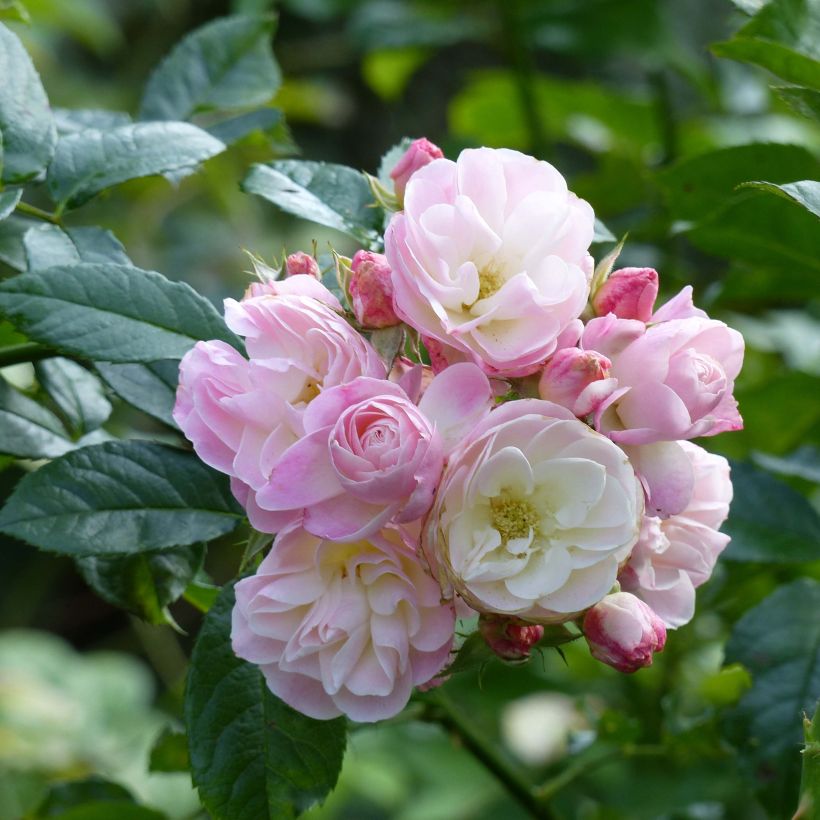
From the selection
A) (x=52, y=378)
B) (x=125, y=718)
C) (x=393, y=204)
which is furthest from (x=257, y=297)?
(x=125, y=718)

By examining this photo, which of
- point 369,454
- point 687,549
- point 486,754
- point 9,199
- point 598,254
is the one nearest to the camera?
point 369,454

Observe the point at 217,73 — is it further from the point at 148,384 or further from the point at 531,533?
the point at 531,533

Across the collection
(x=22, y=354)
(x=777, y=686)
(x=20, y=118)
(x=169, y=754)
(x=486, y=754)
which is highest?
(x=20, y=118)

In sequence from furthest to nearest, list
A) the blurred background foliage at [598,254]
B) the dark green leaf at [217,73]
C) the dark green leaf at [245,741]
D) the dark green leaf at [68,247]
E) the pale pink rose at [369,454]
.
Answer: the dark green leaf at [217,73], the blurred background foliage at [598,254], the dark green leaf at [68,247], the dark green leaf at [245,741], the pale pink rose at [369,454]

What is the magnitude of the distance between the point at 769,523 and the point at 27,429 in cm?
63

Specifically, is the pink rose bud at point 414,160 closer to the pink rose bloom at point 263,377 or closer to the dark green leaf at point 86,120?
the pink rose bloom at point 263,377

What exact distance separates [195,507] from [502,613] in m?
0.26

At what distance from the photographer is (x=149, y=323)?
2.42ft

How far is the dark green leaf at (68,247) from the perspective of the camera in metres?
0.80

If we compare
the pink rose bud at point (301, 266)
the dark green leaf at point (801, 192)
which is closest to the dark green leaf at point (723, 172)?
the dark green leaf at point (801, 192)

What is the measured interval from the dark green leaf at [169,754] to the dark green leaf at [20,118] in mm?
525

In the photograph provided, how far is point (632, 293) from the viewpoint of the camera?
66cm

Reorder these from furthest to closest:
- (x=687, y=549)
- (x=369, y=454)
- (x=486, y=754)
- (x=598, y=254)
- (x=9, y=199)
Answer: (x=598, y=254)
(x=486, y=754)
(x=9, y=199)
(x=687, y=549)
(x=369, y=454)

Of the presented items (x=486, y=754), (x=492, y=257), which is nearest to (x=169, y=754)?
(x=486, y=754)
